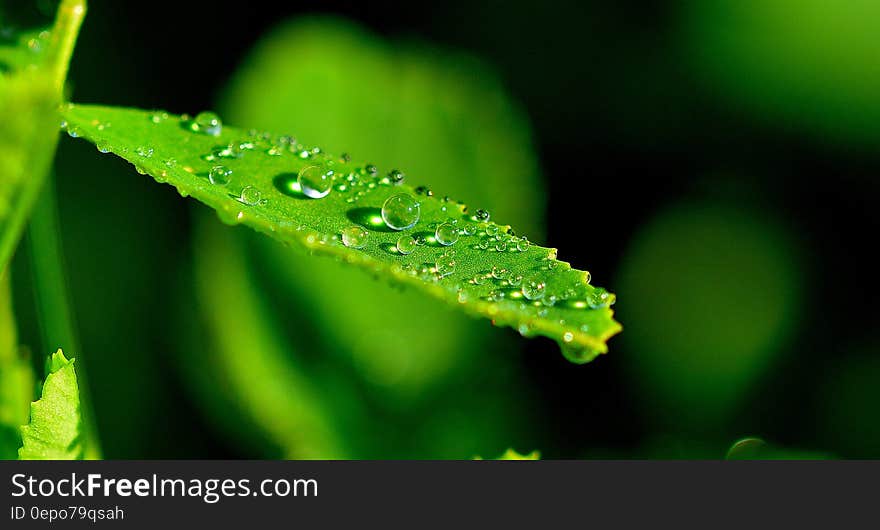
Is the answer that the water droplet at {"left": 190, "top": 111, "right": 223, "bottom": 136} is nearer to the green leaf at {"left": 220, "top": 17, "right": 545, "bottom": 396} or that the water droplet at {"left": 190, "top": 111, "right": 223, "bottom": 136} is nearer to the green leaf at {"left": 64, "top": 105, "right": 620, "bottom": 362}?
the green leaf at {"left": 64, "top": 105, "right": 620, "bottom": 362}

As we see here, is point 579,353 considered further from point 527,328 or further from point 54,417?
point 54,417

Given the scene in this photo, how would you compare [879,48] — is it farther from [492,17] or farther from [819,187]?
[492,17]

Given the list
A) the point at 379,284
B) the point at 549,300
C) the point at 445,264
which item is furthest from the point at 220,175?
the point at 379,284

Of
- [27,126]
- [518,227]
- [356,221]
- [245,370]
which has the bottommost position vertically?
[245,370]

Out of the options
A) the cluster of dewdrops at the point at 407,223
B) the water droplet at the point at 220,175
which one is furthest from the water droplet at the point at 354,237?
the water droplet at the point at 220,175

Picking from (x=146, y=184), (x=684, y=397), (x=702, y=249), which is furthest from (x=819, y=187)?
(x=146, y=184)

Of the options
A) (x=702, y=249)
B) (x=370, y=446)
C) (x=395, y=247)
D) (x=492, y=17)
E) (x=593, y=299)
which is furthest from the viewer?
(x=492, y=17)

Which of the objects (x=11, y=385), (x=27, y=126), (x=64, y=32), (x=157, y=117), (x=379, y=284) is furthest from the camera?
(x=379, y=284)

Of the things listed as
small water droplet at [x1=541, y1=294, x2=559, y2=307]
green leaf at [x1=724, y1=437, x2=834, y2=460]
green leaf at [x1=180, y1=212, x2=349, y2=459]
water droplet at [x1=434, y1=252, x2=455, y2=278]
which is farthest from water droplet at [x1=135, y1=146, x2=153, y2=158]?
green leaf at [x1=724, y1=437, x2=834, y2=460]
